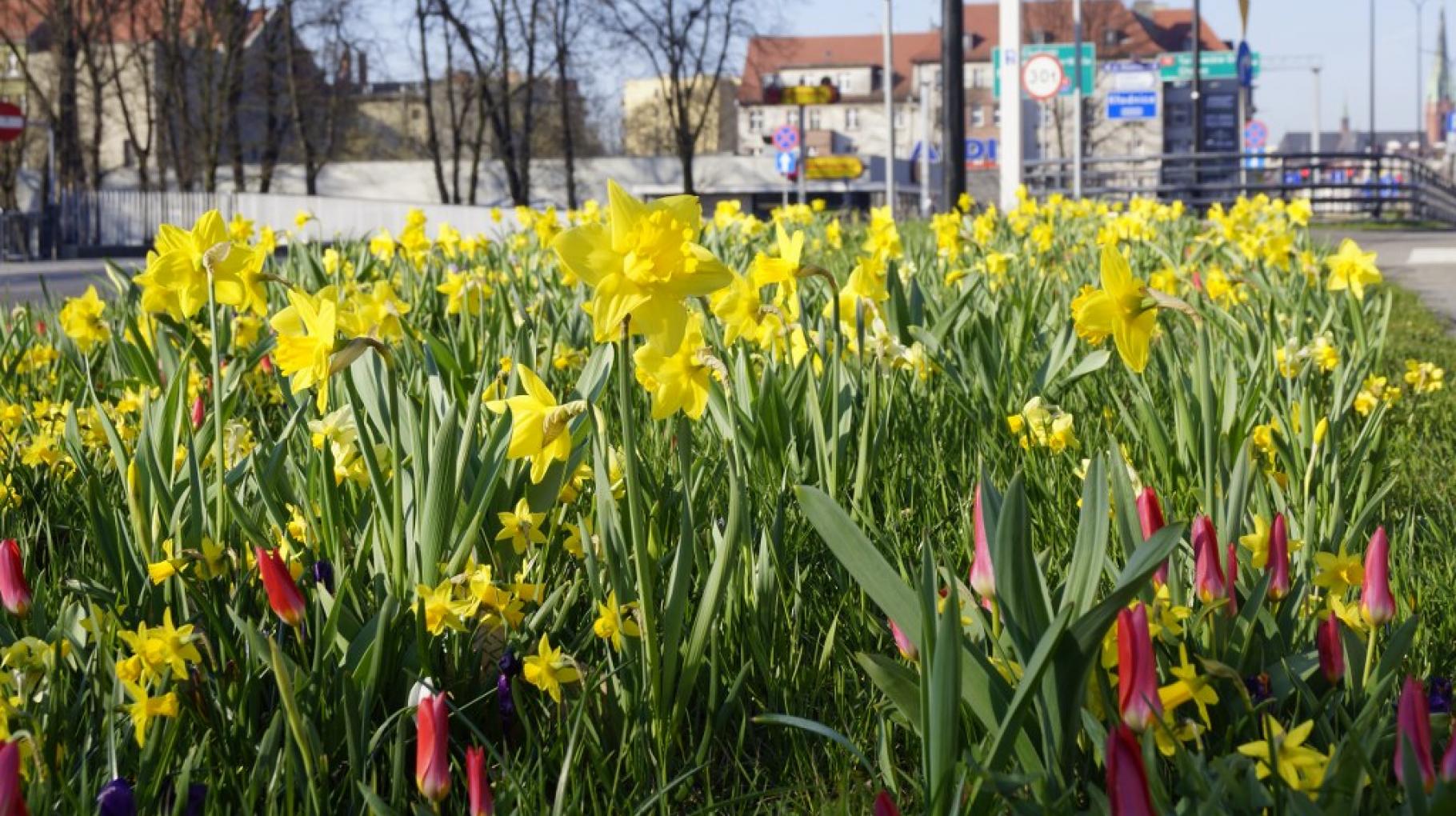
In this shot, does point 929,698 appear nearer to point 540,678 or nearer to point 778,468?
point 540,678

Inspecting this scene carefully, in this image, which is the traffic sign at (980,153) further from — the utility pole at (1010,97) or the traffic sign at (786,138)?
the utility pole at (1010,97)

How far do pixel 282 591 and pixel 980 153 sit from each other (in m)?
63.7

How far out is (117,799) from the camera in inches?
50.8

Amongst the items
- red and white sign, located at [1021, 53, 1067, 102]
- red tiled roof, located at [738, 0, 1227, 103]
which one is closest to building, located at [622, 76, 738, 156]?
red tiled roof, located at [738, 0, 1227, 103]

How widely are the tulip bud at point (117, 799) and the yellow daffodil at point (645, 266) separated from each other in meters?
0.56

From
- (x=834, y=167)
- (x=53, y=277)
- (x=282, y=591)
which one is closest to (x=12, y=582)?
(x=282, y=591)

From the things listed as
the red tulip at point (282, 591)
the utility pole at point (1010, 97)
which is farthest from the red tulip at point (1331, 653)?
the utility pole at point (1010, 97)

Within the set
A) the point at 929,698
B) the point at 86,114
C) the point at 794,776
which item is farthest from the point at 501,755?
the point at 86,114

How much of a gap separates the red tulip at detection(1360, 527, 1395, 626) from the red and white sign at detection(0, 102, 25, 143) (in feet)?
70.3

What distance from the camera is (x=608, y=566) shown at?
168cm

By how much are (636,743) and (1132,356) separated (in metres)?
0.75

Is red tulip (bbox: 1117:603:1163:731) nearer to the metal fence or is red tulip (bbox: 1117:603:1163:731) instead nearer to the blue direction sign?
the metal fence

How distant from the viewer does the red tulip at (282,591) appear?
5.24 ft

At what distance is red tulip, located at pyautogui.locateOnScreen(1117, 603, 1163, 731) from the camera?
4.15ft
